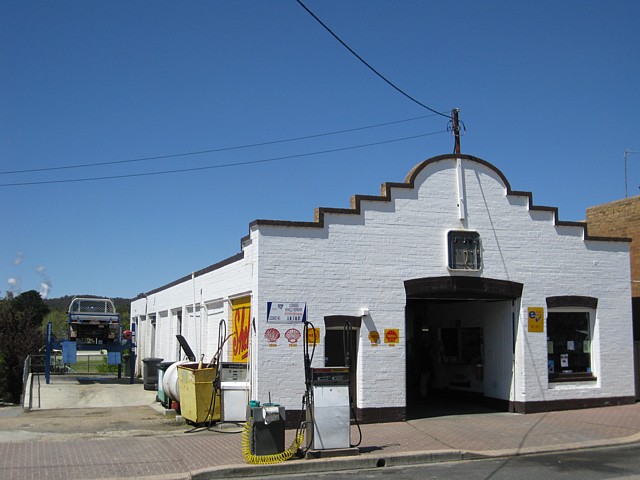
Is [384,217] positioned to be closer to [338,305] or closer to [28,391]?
[338,305]

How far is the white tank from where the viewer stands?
1630 centimetres

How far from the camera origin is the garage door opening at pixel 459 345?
1673 centimetres

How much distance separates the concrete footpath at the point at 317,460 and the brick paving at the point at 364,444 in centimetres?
2

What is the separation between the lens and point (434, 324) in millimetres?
21375

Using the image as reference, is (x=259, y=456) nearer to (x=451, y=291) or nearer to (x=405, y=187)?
(x=451, y=291)

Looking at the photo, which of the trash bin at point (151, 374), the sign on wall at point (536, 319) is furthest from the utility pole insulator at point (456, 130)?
the trash bin at point (151, 374)

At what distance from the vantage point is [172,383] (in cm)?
1652

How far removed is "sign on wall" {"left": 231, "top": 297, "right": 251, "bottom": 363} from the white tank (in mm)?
1469

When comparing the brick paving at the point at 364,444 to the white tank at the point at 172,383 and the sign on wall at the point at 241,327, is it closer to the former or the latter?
the white tank at the point at 172,383

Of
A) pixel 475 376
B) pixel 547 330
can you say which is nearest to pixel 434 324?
pixel 475 376

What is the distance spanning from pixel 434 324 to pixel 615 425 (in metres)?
7.14

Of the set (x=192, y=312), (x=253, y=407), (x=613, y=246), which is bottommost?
(x=253, y=407)

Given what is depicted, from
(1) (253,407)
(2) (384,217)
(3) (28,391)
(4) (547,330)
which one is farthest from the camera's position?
(3) (28,391)

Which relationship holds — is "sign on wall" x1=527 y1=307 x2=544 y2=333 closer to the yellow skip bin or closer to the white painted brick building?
the white painted brick building
